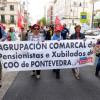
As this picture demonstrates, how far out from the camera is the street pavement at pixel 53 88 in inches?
140

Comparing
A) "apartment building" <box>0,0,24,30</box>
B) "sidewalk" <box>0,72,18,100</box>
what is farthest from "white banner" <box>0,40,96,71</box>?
"apartment building" <box>0,0,24,30</box>

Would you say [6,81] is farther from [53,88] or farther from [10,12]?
[10,12]

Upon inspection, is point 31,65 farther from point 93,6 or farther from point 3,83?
point 93,6

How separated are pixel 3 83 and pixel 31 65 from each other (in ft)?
3.19

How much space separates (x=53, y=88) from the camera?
4.01 meters

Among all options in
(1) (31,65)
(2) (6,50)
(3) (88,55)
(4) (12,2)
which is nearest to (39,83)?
(1) (31,65)

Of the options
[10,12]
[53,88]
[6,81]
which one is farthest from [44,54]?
[10,12]

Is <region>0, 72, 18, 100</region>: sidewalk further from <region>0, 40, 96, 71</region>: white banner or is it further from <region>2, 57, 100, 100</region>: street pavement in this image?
<region>0, 40, 96, 71</region>: white banner

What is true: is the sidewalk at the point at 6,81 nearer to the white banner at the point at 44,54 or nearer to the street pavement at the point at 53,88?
the street pavement at the point at 53,88

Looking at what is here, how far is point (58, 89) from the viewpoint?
395cm

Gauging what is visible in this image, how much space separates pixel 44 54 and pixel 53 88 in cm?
98

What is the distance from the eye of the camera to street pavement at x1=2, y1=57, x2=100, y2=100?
3553 millimetres

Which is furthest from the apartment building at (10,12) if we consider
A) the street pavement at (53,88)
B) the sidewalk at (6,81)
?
the street pavement at (53,88)

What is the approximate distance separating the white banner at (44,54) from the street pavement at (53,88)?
0.48 meters
